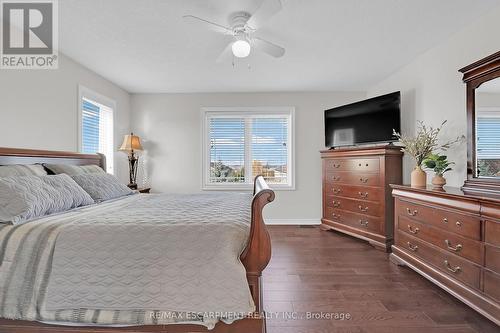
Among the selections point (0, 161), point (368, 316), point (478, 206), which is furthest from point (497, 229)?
point (0, 161)

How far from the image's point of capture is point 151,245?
1.41 metres

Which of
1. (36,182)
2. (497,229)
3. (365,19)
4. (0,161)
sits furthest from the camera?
(365,19)

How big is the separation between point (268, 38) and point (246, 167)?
2.54 m

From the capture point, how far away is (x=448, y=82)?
9.37 ft

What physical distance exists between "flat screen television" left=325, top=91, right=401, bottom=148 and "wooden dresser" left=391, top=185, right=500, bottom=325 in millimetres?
1168

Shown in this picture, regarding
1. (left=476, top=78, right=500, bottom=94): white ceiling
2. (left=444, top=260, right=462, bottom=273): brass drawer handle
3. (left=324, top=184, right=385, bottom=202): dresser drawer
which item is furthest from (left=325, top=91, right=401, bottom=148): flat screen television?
(left=444, top=260, right=462, bottom=273): brass drawer handle

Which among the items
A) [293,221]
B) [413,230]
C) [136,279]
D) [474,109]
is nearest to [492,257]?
[413,230]

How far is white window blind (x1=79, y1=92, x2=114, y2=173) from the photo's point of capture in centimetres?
359

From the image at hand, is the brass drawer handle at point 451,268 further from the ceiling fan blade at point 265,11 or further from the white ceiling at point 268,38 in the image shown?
the ceiling fan blade at point 265,11

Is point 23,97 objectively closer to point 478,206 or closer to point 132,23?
point 132,23

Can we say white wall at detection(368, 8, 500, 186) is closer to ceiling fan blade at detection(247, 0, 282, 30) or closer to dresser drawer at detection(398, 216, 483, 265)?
dresser drawer at detection(398, 216, 483, 265)

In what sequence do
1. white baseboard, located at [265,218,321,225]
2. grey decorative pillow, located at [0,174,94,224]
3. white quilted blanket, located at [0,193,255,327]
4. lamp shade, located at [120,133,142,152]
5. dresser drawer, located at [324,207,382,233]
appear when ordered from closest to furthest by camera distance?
white quilted blanket, located at [0,193,255,327] < grey decorative pillow, located at [0,174,94,224] < dresser drawer, located at [324,207,382,233] < lamp shade, located at [120,133,142,152] < white baseboard, located at [265,218,321,225]

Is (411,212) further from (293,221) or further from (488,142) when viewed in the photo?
(293,221)

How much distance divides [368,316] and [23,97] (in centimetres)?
364
